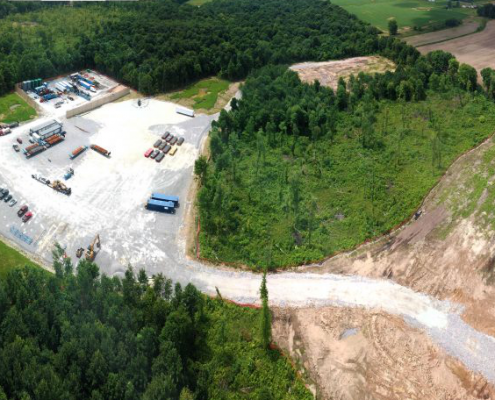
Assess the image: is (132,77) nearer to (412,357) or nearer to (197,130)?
(197,130)

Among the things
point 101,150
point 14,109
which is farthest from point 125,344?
point 14,109

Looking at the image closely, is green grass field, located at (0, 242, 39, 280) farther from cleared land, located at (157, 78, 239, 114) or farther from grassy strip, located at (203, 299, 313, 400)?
cleared land, located at (157, 78, 239, 114)

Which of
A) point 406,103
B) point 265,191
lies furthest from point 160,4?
point 265,191

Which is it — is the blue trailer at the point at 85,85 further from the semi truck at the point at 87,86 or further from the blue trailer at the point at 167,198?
the blue trailer at the point at 167,198

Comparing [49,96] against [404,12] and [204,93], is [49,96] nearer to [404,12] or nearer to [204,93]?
[204,93]

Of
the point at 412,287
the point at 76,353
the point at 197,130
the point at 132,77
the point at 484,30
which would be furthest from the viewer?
the point at 484,30

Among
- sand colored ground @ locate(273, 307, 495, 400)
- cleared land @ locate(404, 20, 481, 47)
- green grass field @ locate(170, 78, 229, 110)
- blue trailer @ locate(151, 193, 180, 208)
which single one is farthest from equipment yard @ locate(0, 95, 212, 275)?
cleared land @ locate(404, 20, 481, 47)
